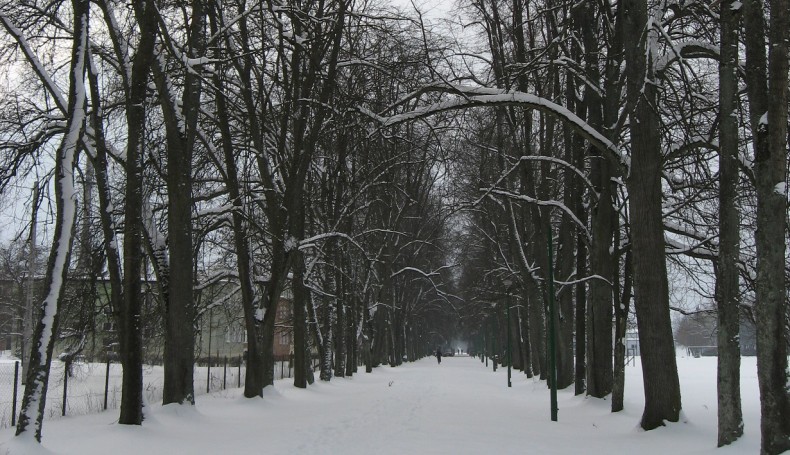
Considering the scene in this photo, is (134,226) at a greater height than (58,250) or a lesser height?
greater

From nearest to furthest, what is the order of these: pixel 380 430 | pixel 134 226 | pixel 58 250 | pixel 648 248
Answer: pixel 58 250
pixel 134 226
pixel 648 248
pixel 380 430

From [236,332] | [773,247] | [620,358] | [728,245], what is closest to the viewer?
[773,247]

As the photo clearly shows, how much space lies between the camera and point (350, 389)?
82.0 ft

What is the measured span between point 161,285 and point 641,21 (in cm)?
1013

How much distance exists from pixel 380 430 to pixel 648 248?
18.6 feet

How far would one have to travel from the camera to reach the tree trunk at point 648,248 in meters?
11.3

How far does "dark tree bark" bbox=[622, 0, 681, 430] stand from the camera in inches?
446

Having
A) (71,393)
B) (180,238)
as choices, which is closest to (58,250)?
(180,238)

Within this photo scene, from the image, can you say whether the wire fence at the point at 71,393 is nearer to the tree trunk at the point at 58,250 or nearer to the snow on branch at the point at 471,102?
the tree trunk at the point at 58,250

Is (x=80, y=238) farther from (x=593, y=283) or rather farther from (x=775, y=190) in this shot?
(x=775, y=190)

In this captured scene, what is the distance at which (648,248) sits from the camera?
11672mm

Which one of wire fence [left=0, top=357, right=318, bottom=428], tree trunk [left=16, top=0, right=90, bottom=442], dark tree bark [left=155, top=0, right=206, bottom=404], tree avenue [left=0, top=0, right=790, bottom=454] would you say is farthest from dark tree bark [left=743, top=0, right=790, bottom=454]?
wire fence [left=0, top=357, right=318, bottom=428]

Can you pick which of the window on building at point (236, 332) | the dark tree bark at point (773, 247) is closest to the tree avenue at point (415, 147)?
the dark tree bark at point (773, 247)

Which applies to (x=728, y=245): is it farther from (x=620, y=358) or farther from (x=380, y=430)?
(x=380, y=430)
